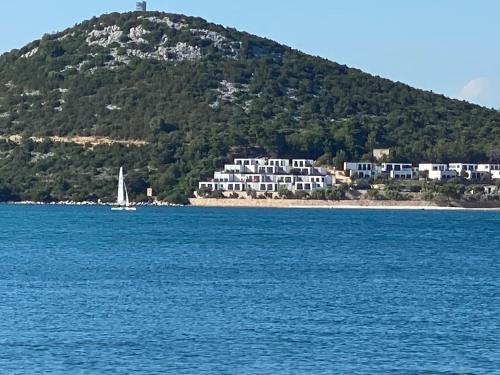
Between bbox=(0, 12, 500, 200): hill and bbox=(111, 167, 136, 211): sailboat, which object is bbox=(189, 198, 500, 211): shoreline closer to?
bbox=(0, 12, 500, 200): hill

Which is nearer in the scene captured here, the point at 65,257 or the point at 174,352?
the point at 174,352

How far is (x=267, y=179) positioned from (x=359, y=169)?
10.8 meters

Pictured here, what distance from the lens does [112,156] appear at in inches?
6609

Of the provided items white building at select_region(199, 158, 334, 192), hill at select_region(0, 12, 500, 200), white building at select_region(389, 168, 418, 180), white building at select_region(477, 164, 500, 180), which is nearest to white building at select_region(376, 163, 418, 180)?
white building at select_region(389, 168, 418, 180)

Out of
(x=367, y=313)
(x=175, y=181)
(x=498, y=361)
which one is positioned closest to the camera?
(x=498, y=361)

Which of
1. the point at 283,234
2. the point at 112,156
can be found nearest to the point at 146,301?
the point at 283,234

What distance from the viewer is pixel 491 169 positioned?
16212 centimetres

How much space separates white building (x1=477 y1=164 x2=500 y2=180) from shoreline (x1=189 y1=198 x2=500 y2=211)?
6354 mm

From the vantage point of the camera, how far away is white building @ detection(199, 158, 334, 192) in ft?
503

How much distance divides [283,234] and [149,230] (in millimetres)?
10116

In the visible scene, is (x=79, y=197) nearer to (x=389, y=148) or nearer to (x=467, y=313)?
(x=389, y=148)

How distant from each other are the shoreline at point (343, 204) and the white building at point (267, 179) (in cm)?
139

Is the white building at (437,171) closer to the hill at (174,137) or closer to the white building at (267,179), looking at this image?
the hill at (174,137)

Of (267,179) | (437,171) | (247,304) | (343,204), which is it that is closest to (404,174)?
(437,171)
